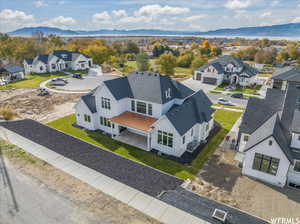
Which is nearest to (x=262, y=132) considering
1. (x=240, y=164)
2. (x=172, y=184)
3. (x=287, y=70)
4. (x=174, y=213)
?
(x=240, y=164)

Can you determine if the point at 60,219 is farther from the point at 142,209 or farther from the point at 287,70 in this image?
the point at 287,70

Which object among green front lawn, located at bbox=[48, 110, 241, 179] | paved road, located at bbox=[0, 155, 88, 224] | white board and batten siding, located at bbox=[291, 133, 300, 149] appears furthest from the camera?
green front lawn, located at bbox=[48, 110, 241, 179]

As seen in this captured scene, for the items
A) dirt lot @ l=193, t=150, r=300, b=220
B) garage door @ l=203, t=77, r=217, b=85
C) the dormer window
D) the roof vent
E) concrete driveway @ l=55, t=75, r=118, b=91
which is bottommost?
dirt lot @ l=193, t=150, r=300, b=220

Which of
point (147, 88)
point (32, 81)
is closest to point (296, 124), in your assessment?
point (147, 88)

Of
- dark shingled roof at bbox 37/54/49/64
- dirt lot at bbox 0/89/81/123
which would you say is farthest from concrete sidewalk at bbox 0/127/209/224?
dark shingled roof at bbox 37/54/49/64

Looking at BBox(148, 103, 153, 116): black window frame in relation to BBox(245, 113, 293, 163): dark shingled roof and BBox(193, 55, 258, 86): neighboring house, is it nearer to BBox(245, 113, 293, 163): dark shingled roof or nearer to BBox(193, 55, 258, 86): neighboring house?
BBox(245, 113, 293, 163): dark shingled roof

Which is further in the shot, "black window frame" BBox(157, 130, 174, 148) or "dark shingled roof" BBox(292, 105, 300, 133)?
"black window frame" BBox(157, 130, 174, 148)

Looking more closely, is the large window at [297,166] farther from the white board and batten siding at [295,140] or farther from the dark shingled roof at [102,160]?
the dark shingled roof at [102,160]
